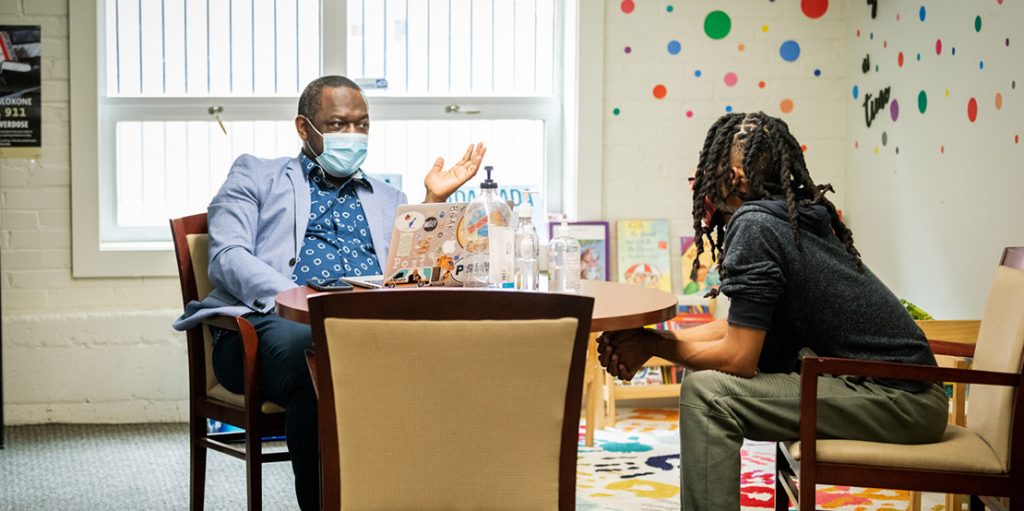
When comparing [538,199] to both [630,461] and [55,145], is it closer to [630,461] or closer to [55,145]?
[630,461]

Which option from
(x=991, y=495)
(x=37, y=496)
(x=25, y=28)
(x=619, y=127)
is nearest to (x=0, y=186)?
(x=25, y=28)

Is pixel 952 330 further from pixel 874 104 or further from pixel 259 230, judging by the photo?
pixel 259 230

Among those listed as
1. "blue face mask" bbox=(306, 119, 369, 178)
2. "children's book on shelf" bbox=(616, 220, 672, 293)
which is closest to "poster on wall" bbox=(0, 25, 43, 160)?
"blue face mask" bbox=(306, 119, 369, 178)

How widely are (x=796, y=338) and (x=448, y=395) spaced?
108 cm

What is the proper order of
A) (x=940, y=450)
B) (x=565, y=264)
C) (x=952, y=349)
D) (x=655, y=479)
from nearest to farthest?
(x=940, y=450) < (x=565, y=264) < (x=952, y=349) < (x=655, y=479)

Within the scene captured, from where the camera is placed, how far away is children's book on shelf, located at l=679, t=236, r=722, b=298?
15.5ft

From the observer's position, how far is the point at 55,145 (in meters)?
4.48

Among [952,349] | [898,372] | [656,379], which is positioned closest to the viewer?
[898,372]

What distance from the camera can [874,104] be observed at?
443cm

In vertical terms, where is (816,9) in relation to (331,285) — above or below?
above

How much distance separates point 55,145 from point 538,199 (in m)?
2.07

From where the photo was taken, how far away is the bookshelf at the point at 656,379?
4403mm

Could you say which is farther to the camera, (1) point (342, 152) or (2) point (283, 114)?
(2) point (283, 114)

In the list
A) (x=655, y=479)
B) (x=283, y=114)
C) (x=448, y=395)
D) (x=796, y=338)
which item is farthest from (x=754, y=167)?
(x=283, y=114)
